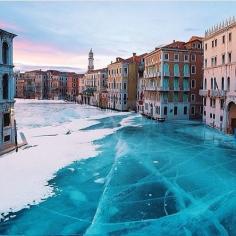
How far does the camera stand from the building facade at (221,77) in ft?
131

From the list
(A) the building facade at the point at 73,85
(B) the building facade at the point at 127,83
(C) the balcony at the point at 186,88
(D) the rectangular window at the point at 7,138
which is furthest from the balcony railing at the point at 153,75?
(A) the building facade at the point at 73,85

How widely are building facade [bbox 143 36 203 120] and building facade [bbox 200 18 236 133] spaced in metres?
8.39

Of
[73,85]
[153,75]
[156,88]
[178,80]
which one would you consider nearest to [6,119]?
[156,88]

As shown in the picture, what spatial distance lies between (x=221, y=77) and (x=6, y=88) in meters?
27.0

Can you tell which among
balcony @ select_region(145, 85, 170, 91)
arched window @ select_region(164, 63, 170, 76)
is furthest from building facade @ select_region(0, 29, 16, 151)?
arched window @ select_region(164, 63, 170, 76)

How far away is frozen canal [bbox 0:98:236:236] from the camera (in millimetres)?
13891

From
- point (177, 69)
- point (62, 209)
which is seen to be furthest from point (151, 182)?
point (177, 69)

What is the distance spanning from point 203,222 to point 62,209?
245 inches

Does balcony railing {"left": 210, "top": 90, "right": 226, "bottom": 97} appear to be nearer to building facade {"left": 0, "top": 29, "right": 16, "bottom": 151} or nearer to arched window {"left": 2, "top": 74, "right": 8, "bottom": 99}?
building facade {"left": 0, "top": 29, "right": 16, "bottom": 151}

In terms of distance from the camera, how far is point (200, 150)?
2961cm

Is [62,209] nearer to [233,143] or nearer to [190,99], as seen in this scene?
[233,143]

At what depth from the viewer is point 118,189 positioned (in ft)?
60.6

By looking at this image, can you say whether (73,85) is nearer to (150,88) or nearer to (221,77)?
(150,88)

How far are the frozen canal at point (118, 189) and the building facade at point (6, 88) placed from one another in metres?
2.09
